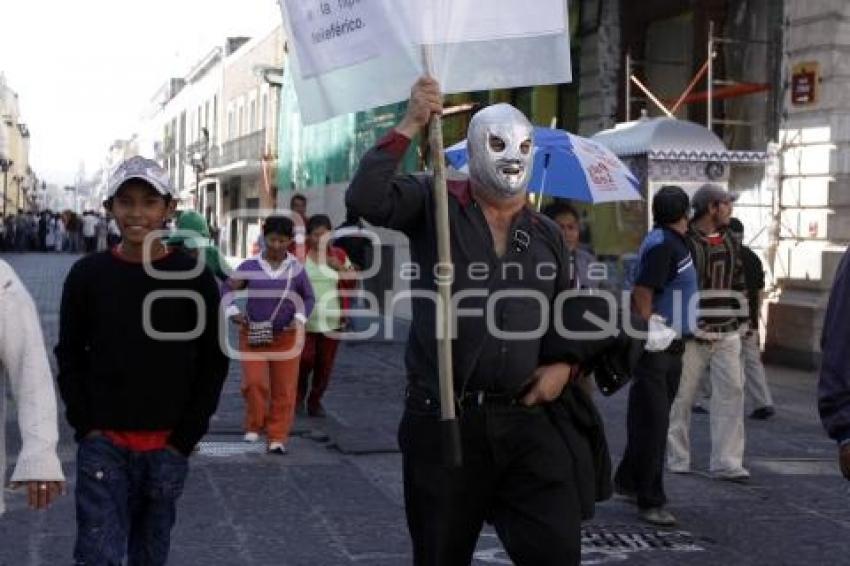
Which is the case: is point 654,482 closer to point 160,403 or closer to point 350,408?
point 160,403

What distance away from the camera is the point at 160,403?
407 cm

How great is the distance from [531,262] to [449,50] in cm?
72

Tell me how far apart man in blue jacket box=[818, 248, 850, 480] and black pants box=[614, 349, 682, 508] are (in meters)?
3.10

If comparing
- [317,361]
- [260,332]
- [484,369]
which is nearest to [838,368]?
[484,369]

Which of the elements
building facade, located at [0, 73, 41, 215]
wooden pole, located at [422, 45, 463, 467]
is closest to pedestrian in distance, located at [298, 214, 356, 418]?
wooden pole, located at [422, 45, 463, 467]

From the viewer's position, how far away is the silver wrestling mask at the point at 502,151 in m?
3.96

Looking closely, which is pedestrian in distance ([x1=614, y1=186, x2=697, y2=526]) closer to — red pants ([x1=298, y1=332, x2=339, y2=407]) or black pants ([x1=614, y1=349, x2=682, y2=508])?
black pants ([x1=614, y1=349, x2=682, y2=508])

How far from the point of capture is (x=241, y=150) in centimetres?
5009

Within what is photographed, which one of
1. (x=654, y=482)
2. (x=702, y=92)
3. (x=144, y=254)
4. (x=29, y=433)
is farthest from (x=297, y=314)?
(x=702, y=92)

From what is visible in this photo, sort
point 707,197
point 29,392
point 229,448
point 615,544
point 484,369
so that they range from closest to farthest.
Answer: point 29,392
point 484,369
point 615,544
point 707,197
point 229,448

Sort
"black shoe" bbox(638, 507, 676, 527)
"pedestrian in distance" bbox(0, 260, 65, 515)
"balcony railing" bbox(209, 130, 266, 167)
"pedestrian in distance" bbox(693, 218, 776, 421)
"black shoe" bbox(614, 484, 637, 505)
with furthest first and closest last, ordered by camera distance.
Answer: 1. "balcony railing" bbox(209, 130, 266, 167)
2. "pedestrian in distance" bbox(693, 218, 776, 421)
3. "black shoe" bbox(614, 484, 637, 505)
4. "black shoe" bbox(638, 507, 676, 527)
5. "pedestrian in distance" bbox(0, 260, 65, 515)

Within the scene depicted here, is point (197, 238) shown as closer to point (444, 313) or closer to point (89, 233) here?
point (444, 313)

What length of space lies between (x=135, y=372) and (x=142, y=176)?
25.3 inches

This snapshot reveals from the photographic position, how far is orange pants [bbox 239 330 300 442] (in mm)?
8617
